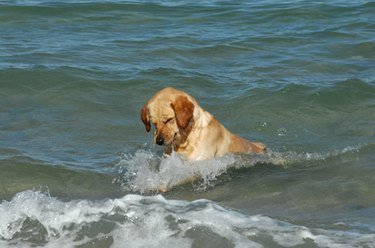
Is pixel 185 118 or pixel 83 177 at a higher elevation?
pixel 185 118

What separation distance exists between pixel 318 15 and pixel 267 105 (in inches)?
263

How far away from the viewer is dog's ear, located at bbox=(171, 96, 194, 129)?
9.32 m

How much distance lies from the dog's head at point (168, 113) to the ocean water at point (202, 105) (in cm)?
52

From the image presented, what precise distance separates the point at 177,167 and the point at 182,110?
730 mm

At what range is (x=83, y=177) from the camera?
9.98 m

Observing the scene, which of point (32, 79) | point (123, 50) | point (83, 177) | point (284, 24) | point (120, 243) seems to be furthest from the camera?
point (284, 24)

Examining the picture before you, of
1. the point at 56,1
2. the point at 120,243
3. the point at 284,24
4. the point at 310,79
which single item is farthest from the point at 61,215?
the point at 56,1

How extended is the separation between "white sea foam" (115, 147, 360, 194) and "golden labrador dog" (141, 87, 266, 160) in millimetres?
104

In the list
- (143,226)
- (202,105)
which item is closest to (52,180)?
(143,226)

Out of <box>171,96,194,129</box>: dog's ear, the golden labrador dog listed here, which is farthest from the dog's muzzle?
<box>171,96,194,129</box>: dog's ear

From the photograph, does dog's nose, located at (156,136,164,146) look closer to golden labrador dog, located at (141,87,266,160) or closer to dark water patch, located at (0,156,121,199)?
golden labrador dog, located at (141,87,266,160)

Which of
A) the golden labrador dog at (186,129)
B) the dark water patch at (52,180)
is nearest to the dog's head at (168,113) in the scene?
the golden labrador dog at (186,129)

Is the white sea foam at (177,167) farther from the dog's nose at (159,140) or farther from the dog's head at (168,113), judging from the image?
the dog's nose at (159,140)

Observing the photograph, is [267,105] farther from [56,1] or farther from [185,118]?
[56,1]
